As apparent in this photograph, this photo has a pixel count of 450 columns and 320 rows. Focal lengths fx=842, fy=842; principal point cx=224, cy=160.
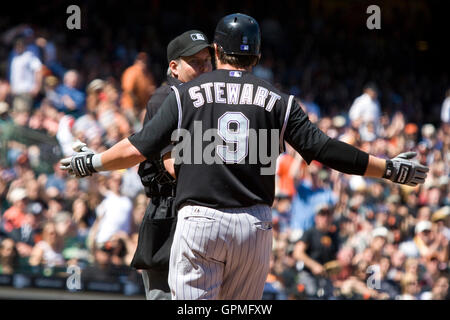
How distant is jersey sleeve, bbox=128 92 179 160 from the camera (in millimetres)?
4125

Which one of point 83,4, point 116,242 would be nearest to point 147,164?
point 116,242

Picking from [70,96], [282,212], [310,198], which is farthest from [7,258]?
[310,198]

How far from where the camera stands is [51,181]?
9320 millimetres

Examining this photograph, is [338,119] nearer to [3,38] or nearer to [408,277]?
[408,277]

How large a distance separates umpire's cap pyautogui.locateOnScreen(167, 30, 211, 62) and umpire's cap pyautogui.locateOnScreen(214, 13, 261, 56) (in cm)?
67

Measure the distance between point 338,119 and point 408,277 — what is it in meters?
3.60

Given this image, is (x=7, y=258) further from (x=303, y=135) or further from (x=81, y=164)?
(x=303, y=135)

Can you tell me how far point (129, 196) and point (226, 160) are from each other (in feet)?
17.1

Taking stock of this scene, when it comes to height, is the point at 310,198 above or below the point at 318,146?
below

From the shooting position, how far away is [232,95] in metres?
4.13

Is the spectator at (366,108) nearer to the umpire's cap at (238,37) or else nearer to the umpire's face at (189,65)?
the umpire's face at (189,65)

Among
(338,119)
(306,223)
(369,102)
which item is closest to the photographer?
(306,223)

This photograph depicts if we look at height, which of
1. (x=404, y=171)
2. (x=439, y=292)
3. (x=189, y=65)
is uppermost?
(x=189, y=65)

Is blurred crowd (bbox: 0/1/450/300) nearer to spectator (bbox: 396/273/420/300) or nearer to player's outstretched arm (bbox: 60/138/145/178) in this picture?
spectator (bbox: 396/273/420/300)
